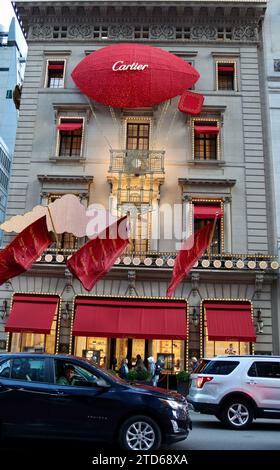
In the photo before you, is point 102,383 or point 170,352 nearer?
point 102,383

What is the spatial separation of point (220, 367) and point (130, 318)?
10.8 metres

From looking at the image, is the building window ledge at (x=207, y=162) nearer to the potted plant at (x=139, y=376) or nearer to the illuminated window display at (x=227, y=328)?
the illuminated window display at (x=227, y=328)

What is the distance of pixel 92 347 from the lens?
2381 cm

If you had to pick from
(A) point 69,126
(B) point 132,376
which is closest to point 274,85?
(A) point 69,126

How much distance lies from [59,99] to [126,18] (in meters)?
6.42

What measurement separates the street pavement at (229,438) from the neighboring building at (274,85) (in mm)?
11983

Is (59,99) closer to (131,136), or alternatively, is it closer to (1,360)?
(131,136)

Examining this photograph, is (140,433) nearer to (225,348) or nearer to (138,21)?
(225,348)

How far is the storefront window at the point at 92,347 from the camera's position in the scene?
77.6ft

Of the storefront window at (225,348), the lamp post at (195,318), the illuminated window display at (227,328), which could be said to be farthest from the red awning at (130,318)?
the storefront window at (225,348)

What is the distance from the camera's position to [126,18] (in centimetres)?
2827

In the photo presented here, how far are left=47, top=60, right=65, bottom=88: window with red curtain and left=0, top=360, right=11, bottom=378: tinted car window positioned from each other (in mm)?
22341

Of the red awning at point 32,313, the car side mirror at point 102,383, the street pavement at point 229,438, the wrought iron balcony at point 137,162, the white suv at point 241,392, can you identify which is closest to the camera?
the car side mirror at point 102,383
